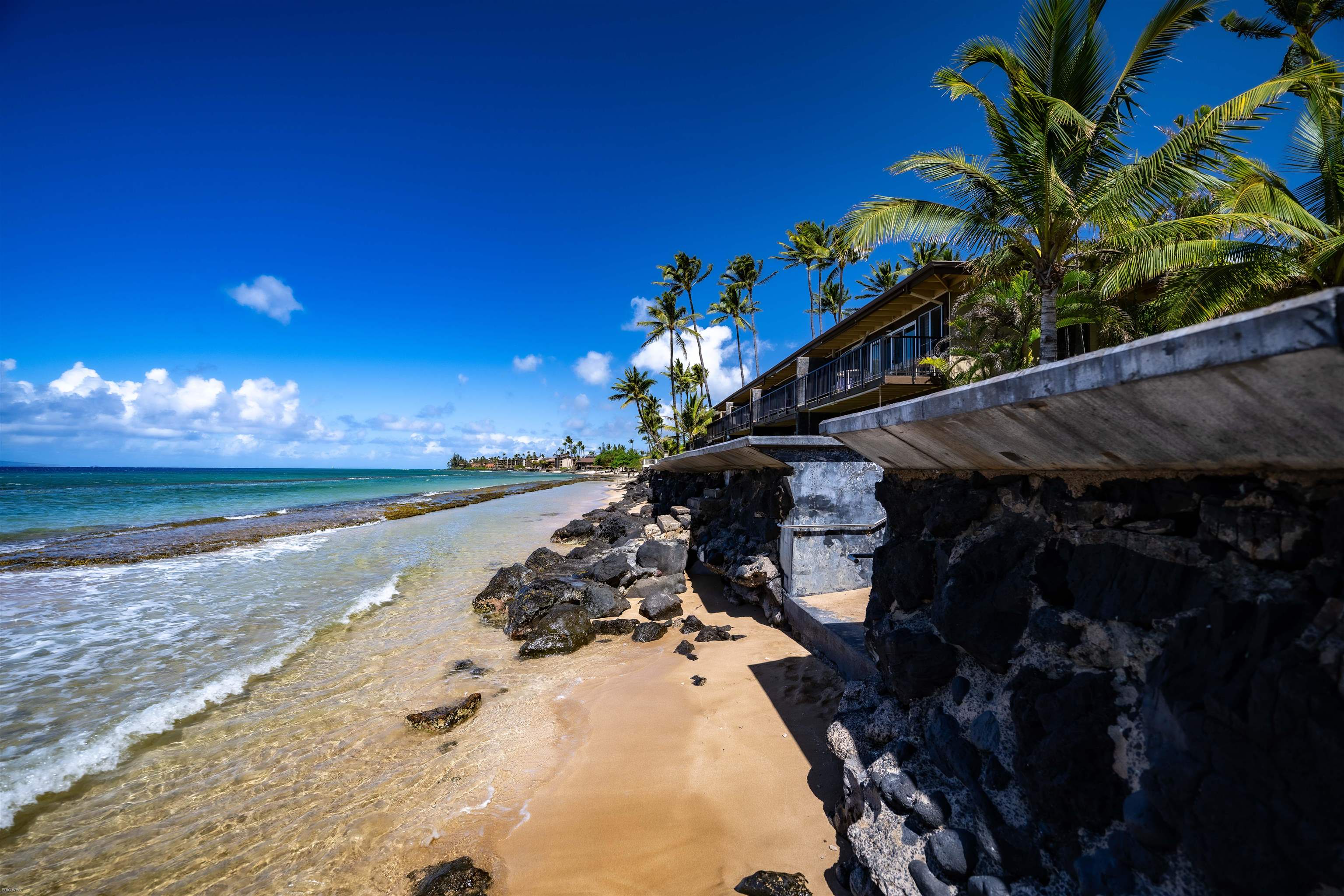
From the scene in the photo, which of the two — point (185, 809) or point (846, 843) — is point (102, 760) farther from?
point (846, 843)

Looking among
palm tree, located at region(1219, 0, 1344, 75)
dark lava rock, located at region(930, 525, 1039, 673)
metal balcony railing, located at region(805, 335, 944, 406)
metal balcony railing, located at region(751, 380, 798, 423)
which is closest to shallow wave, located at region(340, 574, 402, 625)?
dark lava rock, located at region(930, 525, 1039, 673)

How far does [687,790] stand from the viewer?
433 cm

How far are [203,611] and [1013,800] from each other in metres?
13.4

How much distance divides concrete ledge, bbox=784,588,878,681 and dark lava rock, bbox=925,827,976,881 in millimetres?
1930

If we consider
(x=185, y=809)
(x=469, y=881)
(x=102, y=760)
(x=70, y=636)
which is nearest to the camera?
(x=469, y=881)

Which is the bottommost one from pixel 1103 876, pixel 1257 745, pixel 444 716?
pixel 444 716

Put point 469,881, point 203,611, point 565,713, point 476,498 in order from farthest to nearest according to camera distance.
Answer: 1. point 476,498
2. point 203,611
3. point 565,713
4. point 469,881

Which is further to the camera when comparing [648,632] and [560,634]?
[648,632]

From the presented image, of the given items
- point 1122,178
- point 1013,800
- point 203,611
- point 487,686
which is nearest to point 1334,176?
point 1122,178

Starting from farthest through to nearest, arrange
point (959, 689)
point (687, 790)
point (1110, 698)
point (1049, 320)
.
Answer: point (1049, 320), point (687, 790), point (959, 689), point (1110, 698)

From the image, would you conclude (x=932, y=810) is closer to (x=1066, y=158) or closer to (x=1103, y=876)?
(x=1103, y=876)

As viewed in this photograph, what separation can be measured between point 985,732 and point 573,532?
19.3 m

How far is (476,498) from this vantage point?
4362 cm

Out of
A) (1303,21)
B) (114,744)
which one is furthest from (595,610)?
(1303,21)
